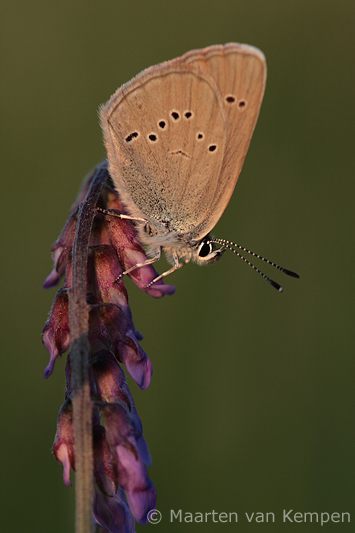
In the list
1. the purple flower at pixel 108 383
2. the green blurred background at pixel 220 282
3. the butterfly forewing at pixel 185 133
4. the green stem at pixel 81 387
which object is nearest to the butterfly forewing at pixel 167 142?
the butterfly forewing at pixel 185 133

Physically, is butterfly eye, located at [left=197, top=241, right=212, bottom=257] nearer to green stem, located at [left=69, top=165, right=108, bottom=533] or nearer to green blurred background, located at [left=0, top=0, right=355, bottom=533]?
green stem, located at [left=69, top=165, right=108, bottom=533]

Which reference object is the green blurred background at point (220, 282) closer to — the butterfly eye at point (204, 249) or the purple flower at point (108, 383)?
the purple flower at point (108, 383)

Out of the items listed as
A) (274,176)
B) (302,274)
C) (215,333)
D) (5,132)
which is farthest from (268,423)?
(5,132)

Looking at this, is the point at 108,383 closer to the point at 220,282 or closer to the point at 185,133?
the point at 185,133

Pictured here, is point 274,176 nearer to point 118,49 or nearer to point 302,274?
point 302,274

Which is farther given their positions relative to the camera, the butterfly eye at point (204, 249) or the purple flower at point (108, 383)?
the butterfly eye at point (204, 249)
